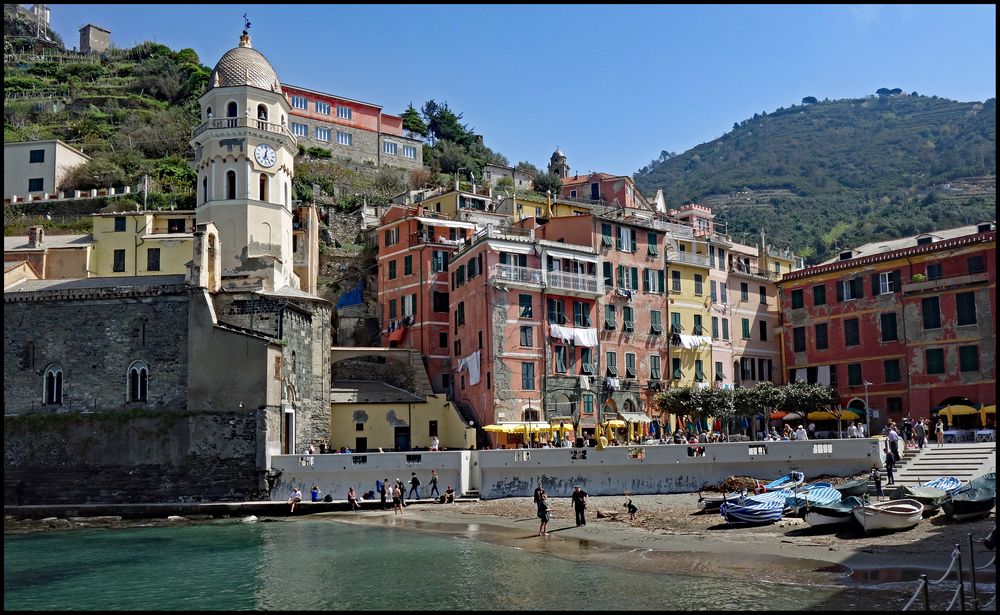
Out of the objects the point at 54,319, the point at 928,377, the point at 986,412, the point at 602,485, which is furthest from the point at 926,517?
the point at 54,319

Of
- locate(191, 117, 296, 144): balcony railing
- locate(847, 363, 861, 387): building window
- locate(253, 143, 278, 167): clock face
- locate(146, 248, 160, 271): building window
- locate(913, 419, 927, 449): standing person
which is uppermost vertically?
locate(191, 117, 296, 144): balcony railing

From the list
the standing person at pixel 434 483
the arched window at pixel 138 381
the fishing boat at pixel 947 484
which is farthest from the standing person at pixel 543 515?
the arched window at pixel 138 381

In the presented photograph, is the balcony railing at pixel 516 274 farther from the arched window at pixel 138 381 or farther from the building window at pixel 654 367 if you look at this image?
the arched window at pixel 138 381

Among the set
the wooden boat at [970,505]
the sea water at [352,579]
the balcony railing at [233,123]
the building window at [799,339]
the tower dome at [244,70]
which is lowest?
the sea water at [352,579]

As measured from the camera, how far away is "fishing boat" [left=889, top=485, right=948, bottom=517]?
95.1 ft

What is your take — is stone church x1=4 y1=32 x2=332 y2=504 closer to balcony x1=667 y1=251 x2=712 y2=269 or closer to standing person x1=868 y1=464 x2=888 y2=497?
balcony x1=667 y1=251 x2=712 y2=269

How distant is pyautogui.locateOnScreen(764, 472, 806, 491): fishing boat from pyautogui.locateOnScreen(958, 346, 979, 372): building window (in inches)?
602

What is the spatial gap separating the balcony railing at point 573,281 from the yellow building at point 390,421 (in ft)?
28.6

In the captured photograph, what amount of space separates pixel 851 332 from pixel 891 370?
347 centimetres

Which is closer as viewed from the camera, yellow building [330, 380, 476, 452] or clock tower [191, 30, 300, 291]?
clock tower [191, 30, 300, 291]

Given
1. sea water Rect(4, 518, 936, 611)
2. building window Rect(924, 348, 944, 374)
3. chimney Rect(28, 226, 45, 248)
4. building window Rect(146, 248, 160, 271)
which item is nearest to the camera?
sea water Rect(4, 518, 936, 611)

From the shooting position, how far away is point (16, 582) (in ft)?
83.9

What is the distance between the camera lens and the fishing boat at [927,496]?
29.0 meters

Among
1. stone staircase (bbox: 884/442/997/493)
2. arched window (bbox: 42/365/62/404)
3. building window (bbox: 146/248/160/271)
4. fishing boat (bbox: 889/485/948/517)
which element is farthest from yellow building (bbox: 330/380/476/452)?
fishing boat (bbox: 889/485/948/517)
